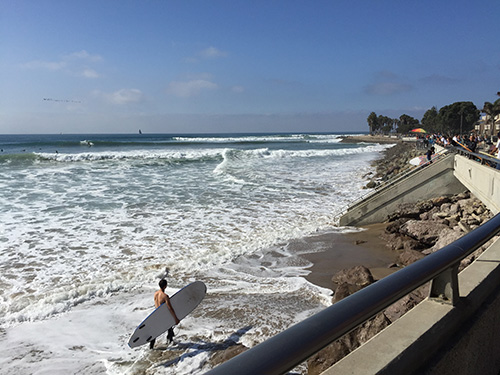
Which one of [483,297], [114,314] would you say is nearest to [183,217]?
[114,314]

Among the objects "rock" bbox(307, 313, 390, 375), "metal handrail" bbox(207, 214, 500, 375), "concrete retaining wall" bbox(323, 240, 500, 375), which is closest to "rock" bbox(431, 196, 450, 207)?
Answer: "rock" bbox(307, 313, 390, 375)

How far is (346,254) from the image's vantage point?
9789mm

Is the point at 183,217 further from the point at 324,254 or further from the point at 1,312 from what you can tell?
the point at 1,312

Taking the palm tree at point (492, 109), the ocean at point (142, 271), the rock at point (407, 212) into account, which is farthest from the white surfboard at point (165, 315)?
the palm tree at point (492, 109)

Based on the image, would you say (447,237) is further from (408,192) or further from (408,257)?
(408,192)

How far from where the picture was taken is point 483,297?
97.0 inches

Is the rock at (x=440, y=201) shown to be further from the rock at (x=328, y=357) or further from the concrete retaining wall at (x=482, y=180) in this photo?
the rock at (x=328, y=357)

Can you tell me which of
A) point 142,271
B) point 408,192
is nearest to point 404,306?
point 142,271

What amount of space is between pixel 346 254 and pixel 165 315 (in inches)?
216

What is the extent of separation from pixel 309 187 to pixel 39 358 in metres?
17.4

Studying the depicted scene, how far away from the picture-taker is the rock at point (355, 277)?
7184mm

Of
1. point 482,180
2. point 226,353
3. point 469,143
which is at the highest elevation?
point 469,143

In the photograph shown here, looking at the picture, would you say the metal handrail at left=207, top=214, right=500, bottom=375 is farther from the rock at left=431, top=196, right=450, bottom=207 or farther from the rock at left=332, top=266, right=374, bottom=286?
the rock at left=431, top=196, right=450, bottom=207

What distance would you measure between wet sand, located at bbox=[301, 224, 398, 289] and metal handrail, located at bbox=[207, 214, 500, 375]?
20.5 ft
